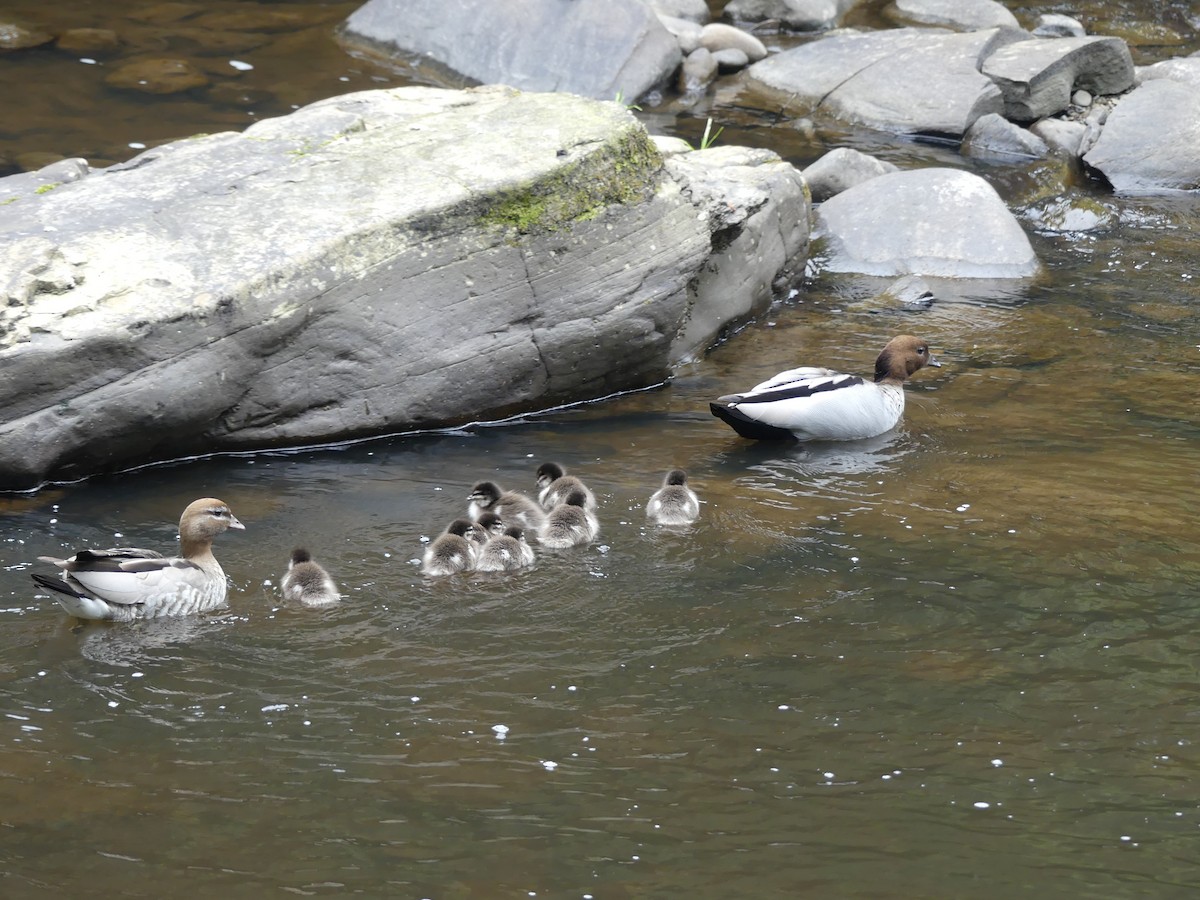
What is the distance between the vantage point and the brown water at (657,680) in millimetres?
4359

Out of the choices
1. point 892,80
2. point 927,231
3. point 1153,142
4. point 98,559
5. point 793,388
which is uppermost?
point 892,80

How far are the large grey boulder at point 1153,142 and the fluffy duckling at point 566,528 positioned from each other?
9.66 meters

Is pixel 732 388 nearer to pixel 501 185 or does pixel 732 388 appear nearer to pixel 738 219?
pixel 738 219

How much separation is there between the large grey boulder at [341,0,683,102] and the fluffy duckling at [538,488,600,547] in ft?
32.3

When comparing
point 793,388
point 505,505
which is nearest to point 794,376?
point 793,388

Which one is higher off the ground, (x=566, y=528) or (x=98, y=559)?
(x=98, y=559)

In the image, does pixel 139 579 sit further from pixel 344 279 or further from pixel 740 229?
pixel 740 229

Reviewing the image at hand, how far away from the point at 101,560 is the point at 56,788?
1513 millimetres

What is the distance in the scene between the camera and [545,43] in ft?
53.3

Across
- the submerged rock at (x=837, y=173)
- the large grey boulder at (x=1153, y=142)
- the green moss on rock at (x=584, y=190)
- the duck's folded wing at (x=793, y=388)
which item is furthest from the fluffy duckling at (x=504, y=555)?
the large grey boulder at (x=1153, y=142)

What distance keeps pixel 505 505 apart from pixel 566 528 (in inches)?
23.0

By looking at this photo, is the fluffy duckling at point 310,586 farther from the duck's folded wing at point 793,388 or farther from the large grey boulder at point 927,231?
the large grey boulder at point 927,231

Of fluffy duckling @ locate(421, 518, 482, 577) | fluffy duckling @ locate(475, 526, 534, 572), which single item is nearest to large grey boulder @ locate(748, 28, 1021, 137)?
fluffy duckling @ locate(475, 526, 534, 572)

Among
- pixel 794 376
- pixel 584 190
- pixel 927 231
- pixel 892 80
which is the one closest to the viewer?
pixel 794 376
